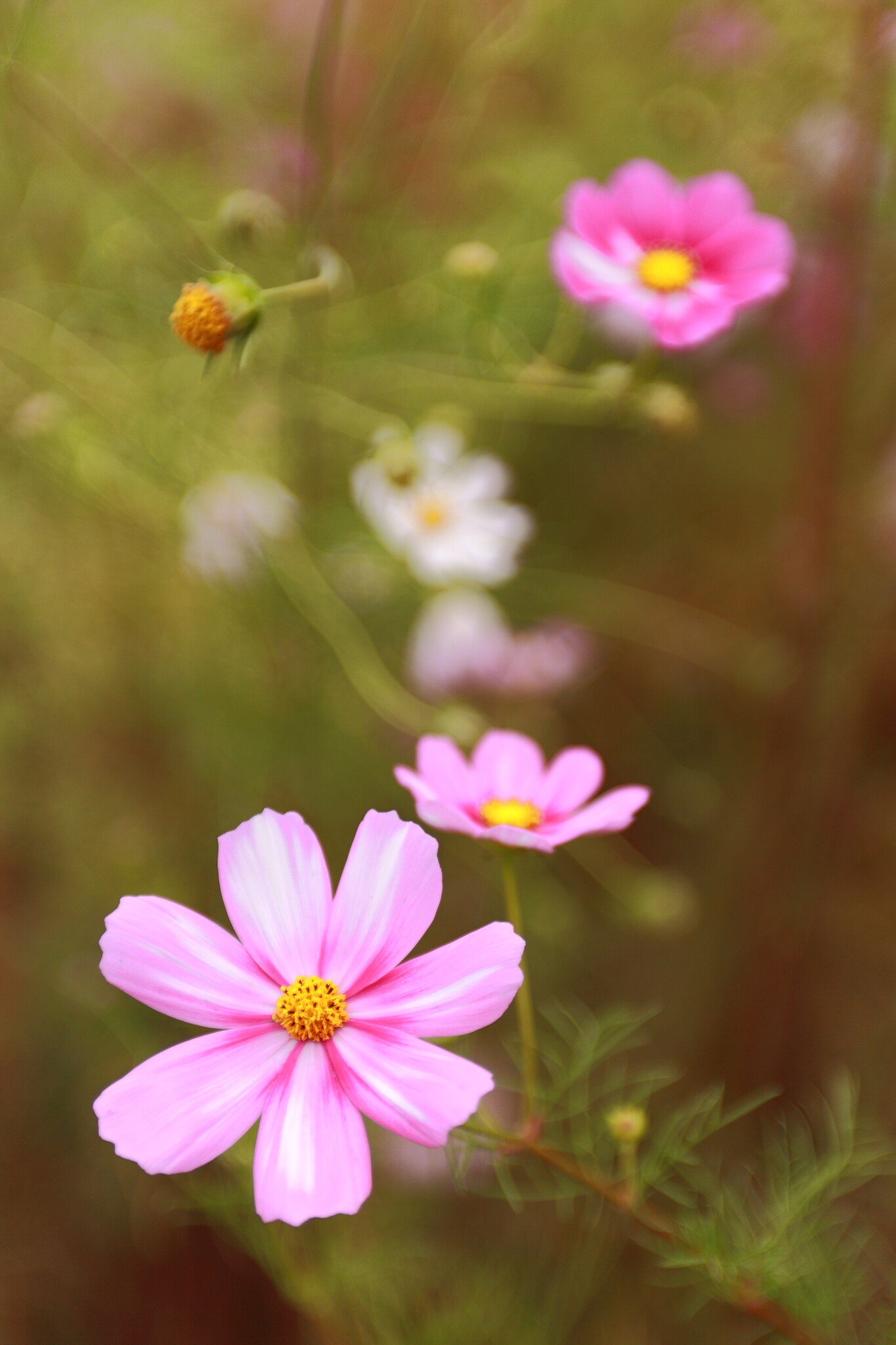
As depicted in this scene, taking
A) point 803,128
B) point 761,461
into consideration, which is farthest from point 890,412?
point 803,128

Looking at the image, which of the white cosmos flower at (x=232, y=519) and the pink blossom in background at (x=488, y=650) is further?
the pink blossom in background at (x=488, y=650)

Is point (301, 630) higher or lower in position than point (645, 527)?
lower

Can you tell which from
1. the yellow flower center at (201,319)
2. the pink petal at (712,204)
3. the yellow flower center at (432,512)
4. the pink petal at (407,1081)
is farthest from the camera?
the yellow flower center at (432,512)

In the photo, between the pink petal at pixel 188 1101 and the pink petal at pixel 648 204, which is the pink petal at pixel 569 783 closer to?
the pink petal at pixel 188 1101

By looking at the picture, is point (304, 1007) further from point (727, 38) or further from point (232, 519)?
point (727, 38)

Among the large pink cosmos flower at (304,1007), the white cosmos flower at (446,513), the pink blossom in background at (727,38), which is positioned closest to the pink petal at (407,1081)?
the large pink cosmos flower at (304,1007)

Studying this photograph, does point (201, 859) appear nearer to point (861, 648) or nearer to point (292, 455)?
point (292, 455)

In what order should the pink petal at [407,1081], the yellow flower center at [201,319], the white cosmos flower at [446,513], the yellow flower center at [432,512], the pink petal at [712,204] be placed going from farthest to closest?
the yellow flower center at [432,512], the white cosmos flower at [446,513], the pink petal at [712,204], the yellow flower center at [201,319], the pink petal at [407,1081]

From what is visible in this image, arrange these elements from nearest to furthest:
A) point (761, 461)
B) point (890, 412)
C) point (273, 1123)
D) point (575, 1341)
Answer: point (273, 1123)
point (575, 1341)
point (890, 412)
point (761, 461)
